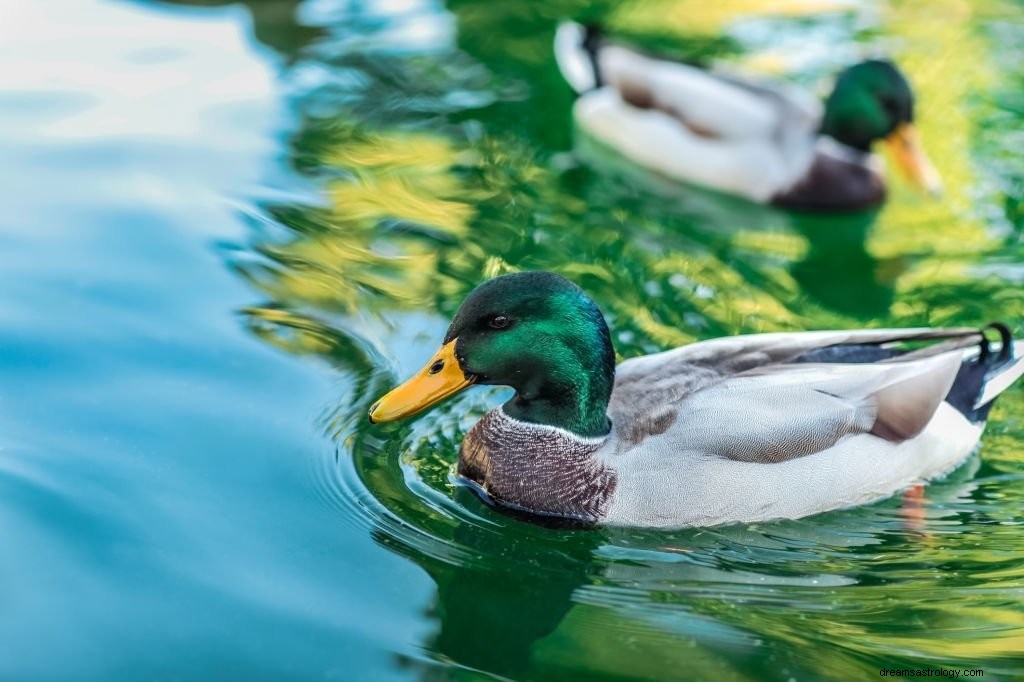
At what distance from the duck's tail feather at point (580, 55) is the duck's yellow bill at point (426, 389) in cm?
434

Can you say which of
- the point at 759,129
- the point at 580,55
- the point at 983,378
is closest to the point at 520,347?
the point at 983,378

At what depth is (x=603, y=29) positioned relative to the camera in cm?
958

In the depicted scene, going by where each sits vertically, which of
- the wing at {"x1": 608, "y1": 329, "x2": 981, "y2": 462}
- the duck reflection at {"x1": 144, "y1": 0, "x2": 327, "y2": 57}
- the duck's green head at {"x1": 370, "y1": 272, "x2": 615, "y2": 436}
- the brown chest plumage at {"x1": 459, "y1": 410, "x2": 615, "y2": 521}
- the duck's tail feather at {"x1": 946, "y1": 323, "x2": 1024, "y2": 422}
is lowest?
the duck reflection at {"x1": 144, "y1": 0, "x2": 327, "y2": 57}

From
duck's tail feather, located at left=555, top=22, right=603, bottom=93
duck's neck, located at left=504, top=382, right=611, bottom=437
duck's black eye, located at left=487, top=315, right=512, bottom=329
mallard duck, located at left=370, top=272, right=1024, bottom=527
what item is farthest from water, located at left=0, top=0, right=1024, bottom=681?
duck's black eye, located at left=487, top=315, right=512, bottom=329

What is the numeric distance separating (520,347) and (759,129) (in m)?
3.91

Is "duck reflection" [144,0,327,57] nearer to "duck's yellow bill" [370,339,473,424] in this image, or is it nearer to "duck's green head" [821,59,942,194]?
"duck's green head" [821,59,942,194]

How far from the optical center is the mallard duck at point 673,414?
4.76 metres

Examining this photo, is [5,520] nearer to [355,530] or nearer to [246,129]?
[355,530]

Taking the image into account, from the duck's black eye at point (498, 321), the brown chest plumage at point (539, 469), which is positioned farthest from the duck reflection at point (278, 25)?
the duck's black eye at point (498, 321)

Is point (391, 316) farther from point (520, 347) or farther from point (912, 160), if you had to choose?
point (912, 160)

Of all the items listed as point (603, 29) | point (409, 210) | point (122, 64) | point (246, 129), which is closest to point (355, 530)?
point (409, 210)

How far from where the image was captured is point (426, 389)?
4754 mm

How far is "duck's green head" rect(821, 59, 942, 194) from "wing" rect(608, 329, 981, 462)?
9.75 feet

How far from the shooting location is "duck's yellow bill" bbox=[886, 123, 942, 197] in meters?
7.91
